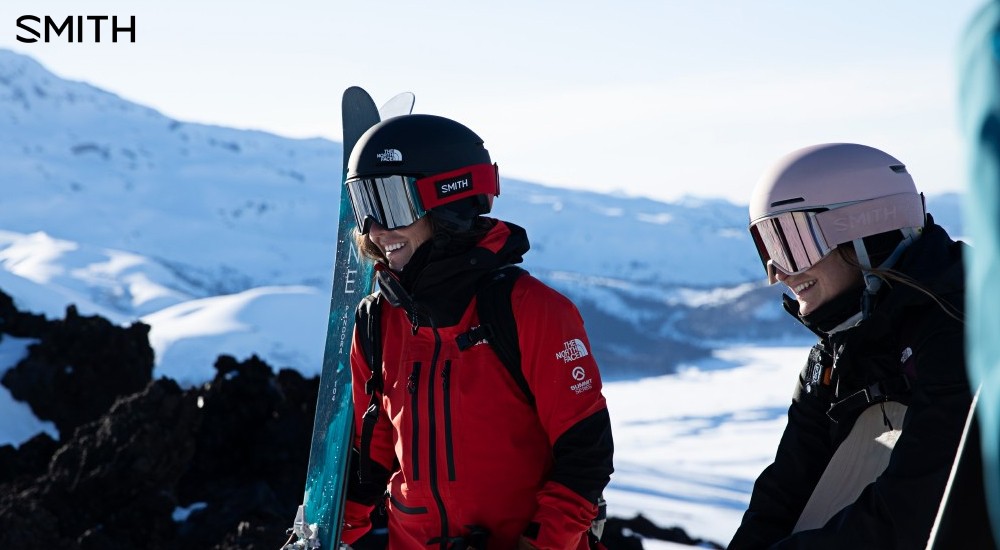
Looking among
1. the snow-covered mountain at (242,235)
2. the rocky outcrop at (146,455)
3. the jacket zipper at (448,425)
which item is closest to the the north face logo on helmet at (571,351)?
the jacket zipper at (448,425)

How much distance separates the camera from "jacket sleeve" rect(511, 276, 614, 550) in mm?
2629

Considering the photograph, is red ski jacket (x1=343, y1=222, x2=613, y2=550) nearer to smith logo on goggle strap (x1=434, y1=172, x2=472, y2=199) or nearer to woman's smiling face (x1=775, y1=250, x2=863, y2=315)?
smith logo on goggle strap (x1=434, y1=172, x2=472, y2=199)

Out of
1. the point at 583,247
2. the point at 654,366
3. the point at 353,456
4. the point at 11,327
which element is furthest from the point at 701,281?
the point at 353,456

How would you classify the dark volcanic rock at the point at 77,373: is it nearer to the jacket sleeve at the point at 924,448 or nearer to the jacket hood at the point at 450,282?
the jacket hood at the point at 450,282

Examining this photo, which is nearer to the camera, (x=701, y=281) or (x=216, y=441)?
(x=216, y=441)

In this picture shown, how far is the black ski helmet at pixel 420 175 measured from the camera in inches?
118

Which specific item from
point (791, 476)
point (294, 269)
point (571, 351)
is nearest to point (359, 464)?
point (571, 351)

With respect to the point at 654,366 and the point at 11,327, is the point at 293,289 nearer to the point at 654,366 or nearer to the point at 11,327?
the point at 11,327

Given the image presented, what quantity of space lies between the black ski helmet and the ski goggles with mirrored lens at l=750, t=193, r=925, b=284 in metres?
0.96

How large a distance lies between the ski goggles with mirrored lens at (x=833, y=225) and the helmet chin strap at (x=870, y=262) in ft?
→ 0.05

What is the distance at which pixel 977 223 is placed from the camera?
579 mm

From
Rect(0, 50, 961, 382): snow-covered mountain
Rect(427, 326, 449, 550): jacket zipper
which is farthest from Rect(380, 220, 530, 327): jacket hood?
Rect(0, 50, 961, 382): snow-covered mountain

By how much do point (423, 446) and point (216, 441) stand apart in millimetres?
7929

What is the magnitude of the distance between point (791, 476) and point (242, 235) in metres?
91.0
